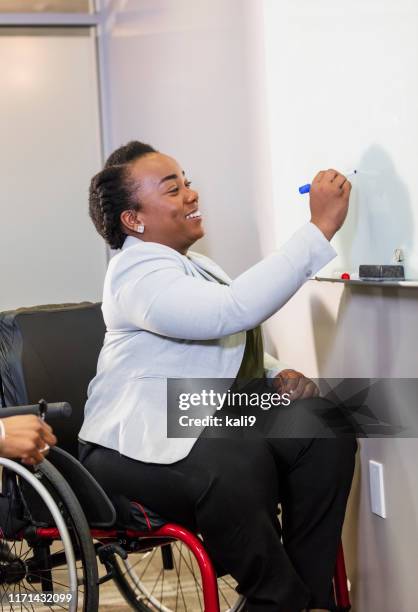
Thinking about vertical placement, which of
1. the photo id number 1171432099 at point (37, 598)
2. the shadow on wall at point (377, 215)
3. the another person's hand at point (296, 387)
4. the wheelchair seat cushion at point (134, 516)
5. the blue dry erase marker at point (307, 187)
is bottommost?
the photo id number 1171432099 at point (37, 598)

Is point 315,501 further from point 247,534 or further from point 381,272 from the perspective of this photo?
point 381,272

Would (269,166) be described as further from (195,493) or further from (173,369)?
(195,493)

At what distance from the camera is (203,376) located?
5.33 ft

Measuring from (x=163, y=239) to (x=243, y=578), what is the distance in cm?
65

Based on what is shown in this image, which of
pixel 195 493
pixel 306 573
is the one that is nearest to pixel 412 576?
Result: pixel 306 573

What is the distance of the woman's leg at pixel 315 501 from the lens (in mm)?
1600

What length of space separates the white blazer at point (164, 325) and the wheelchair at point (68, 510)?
0.12 metres

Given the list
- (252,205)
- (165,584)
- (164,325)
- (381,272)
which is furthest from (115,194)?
(165,584)

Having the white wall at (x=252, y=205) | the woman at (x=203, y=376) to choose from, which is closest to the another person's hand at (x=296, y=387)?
the woman at (x=203, y=376)

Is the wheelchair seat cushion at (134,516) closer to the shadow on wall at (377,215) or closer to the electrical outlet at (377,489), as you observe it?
the electrical outlet at (377,489)

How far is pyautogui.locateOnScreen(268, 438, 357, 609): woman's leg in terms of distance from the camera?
5.25ft

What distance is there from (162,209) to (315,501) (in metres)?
0.62

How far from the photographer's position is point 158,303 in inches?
60.4

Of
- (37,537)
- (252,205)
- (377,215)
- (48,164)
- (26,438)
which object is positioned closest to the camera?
(26,438)
